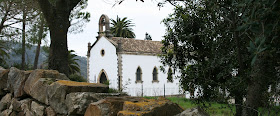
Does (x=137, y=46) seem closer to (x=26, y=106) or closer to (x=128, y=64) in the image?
(x=128, y=64)

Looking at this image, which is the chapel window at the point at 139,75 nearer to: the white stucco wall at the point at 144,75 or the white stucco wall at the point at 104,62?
the white stucco wall at the point at 144,75

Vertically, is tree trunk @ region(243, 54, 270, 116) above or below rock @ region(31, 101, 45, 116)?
above

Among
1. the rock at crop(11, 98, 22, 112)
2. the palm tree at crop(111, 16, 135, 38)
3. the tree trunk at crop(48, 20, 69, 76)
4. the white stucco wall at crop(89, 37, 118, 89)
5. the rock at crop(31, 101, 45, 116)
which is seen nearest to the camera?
the rock at crop(31, 101, 45, 116)

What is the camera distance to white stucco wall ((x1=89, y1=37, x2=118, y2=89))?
33.7 meters

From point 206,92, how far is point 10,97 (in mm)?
3941

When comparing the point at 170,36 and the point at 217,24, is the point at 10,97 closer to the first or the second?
the point at 170,36

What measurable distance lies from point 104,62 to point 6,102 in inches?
1160

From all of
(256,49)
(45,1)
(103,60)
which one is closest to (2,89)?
(45,1)

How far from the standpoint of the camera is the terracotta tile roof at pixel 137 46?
3319 centimetres

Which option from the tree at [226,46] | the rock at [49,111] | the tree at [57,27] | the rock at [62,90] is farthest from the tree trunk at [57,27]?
the rock at [62,90]

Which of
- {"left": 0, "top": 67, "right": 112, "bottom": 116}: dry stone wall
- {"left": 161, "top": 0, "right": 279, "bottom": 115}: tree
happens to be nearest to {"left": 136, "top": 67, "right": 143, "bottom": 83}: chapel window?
{"left": 161, "top": 0, "right": 279, "bottom": 115}: tree

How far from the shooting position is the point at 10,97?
593cm

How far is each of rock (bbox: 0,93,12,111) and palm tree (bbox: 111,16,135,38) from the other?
46.3 meters

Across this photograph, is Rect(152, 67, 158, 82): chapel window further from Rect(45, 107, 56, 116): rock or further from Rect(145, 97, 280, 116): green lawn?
Rect(45, 107, 56, 116): rock
